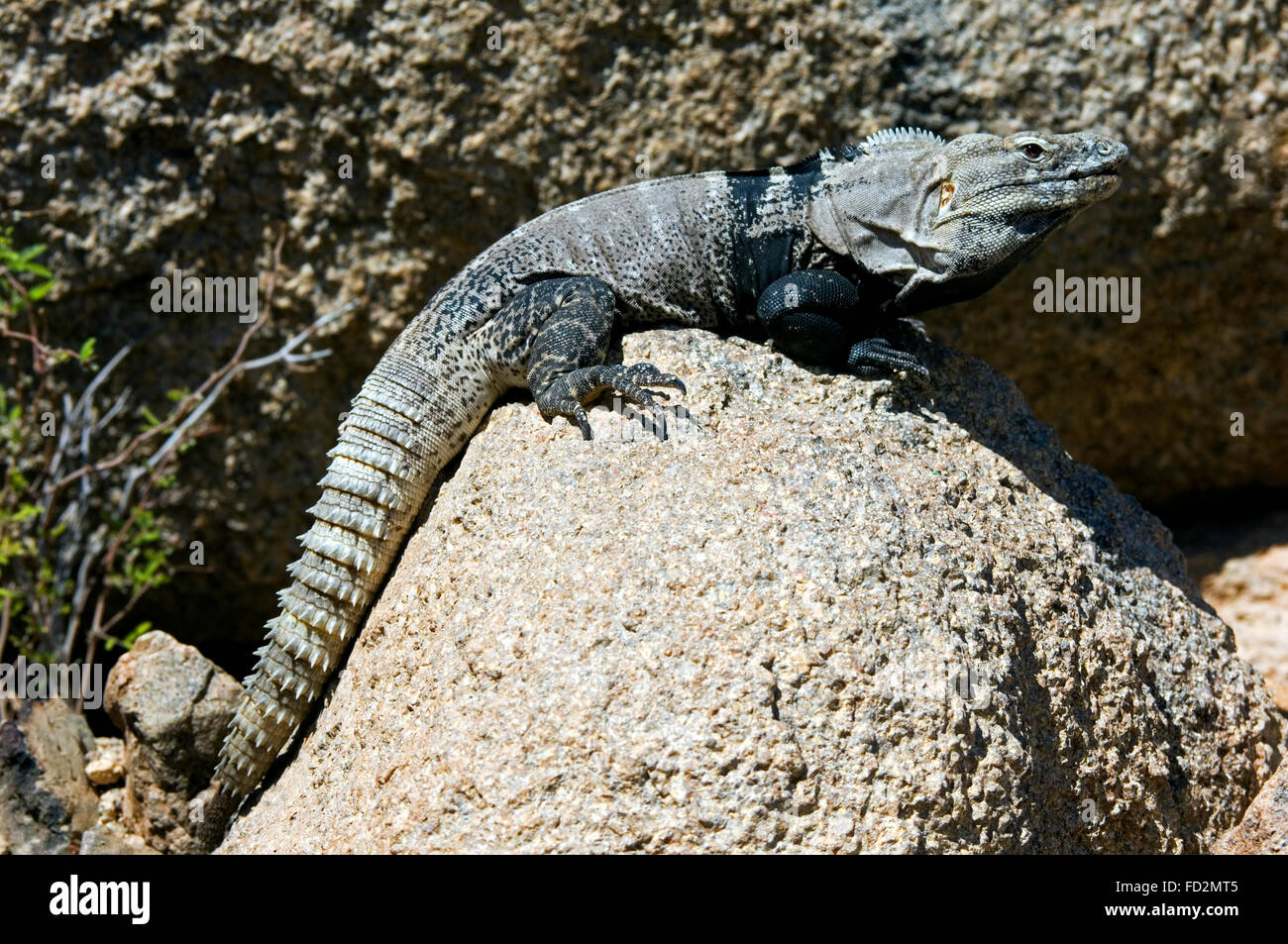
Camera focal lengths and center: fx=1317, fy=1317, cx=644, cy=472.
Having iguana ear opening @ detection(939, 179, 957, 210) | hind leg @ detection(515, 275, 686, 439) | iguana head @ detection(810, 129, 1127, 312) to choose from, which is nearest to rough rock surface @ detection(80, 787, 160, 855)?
hind leg @ detection(515, 275, 686, 439)

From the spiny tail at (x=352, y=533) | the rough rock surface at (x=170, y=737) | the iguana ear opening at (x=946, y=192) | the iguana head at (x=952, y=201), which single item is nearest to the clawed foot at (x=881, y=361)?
the iguana head at (x=952, y=201)

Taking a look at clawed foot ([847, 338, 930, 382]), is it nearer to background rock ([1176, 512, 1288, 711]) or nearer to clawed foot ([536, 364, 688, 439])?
clawed foot ([536, 364, 688, 439])

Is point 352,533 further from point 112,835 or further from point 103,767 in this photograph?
point 103,767

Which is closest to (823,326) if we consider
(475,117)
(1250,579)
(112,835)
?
(475,117)

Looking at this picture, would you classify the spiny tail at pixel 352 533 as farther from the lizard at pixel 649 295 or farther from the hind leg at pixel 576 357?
the hind leg at pixel 576 357

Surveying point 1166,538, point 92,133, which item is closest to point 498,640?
point 1166,538

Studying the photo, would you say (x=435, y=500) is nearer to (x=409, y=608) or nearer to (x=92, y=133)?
(x=409, y=608)
